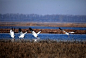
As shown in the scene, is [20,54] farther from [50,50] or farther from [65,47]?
[65,47]

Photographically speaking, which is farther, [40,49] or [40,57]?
[40,49]

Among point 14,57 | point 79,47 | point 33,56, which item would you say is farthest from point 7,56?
point 79,47

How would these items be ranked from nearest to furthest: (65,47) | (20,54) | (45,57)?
(45,57)
(20,54)
(65,47)

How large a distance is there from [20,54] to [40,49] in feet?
6.77

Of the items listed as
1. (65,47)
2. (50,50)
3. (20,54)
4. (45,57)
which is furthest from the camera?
(65,47)

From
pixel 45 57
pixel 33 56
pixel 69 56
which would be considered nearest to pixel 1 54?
pixel 33 56

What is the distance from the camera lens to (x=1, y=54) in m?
12.4

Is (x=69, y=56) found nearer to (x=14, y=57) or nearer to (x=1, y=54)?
(x=14, y=57)

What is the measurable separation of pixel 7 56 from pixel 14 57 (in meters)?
0.42

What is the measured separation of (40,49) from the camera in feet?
46.2

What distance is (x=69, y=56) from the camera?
12.1m

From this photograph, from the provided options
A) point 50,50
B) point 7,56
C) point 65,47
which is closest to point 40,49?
point 50,50

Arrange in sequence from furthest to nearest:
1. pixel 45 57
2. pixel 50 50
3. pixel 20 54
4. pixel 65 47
→ pixel 65 47
pixel 50 50
pixel 20 54
pixel 45 57

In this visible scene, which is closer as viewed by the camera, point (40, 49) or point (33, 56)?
point (33, 56)
